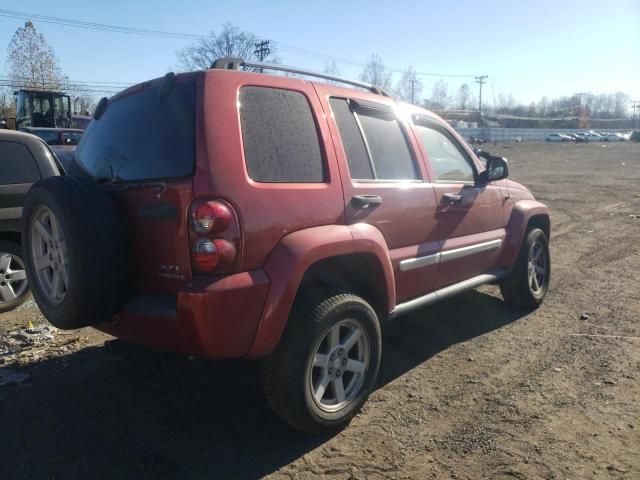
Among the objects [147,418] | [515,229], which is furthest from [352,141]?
[515,229]

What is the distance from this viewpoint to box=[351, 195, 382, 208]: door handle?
3.33 m

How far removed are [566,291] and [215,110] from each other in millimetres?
4916

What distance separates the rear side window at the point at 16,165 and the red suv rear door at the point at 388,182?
363 cm

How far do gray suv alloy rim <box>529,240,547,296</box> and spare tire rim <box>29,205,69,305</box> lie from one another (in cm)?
430

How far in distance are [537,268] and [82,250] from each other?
455cm

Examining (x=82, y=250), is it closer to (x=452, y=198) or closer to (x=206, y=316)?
(x=206, y=316)

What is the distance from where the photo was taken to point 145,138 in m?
3.06

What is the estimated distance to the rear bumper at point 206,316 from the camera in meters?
2.60

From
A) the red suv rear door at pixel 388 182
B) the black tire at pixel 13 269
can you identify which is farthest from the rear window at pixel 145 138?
the black tire at pixel 13 269

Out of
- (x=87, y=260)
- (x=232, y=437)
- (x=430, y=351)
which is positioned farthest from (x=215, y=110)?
(x=430, y=351)

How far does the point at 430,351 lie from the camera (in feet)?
14.6

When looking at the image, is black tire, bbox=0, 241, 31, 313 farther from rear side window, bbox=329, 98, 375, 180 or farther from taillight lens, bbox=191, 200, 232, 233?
rear side window, bbox=329, 98, 375, 180

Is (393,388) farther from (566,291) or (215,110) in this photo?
(566,291)

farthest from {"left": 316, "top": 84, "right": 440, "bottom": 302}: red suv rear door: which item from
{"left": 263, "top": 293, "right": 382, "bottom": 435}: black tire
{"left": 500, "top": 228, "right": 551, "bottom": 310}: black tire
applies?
{"left": 500, "top": 228, "right": 551, "bottom": 310}: black tire
